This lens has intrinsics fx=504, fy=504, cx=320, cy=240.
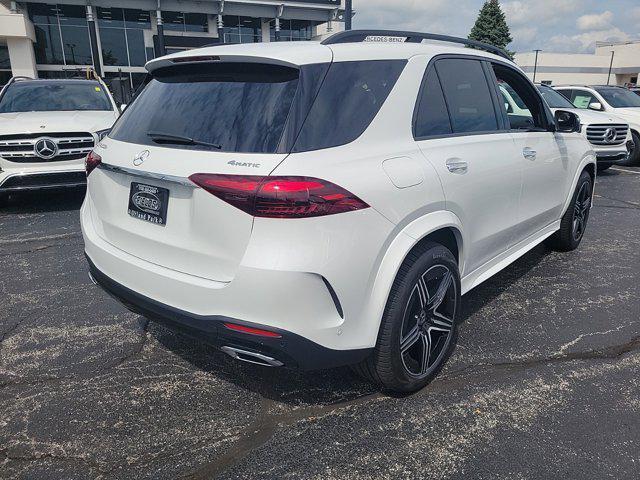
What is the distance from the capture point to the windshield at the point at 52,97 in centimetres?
759

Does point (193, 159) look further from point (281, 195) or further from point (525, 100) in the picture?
point (525, 100)

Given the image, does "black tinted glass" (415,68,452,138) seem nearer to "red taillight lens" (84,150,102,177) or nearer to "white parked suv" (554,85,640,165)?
"red taillight lens" (84,150,102,177)

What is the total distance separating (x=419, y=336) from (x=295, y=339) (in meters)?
0.84

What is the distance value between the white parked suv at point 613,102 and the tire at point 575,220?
639 cm

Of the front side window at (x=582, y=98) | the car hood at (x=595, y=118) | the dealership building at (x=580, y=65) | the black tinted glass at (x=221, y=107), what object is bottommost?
the dealership building at (x=580, y=65)

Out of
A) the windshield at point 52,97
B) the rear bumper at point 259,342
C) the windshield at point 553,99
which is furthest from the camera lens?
the windshield at point 553,99

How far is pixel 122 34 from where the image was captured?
32781 millimetres

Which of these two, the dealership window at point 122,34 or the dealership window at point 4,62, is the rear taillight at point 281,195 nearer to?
the dealership window at point 4,62

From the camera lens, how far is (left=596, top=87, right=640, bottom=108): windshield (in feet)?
37.4

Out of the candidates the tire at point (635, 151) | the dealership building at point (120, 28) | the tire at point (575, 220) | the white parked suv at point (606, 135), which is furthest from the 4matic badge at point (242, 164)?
the dealership building at point (120, 28)

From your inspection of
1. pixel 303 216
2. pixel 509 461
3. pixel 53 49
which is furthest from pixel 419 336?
pixel 53 49

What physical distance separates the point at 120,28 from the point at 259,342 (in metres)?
36.0

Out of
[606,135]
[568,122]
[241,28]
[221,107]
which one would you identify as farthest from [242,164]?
[241,28]

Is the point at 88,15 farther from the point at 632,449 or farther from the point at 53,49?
the point at 632,449
